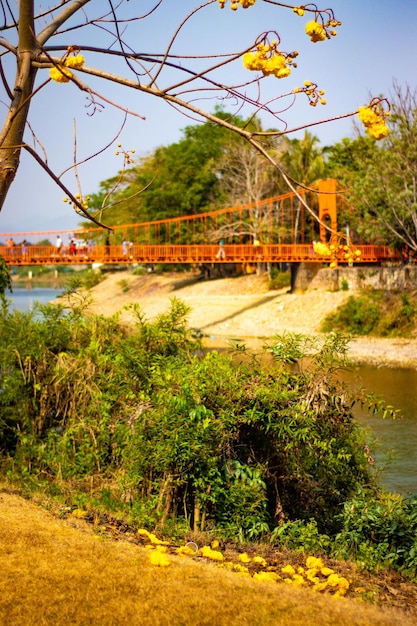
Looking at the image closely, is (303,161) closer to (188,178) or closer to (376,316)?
(188,178)

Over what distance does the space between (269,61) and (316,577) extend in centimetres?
273

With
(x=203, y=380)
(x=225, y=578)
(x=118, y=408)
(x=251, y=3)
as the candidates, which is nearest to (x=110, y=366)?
(x=118, y=408)

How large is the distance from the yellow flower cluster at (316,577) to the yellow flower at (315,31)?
258 centimetres

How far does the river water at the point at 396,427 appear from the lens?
28.7ft

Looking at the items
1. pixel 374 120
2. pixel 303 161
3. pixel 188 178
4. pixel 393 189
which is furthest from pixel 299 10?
pixel 188 178

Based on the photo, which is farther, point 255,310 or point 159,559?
point 255,310

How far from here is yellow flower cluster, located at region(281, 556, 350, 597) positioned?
4246 mm

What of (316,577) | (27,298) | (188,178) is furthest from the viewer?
(27,298)

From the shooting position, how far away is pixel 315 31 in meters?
3.04

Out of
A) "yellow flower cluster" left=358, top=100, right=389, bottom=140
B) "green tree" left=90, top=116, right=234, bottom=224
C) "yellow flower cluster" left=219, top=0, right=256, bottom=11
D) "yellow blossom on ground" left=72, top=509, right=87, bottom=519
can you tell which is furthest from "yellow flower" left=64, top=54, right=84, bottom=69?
"green tree" left=90, top=116, right=234, bottom=224

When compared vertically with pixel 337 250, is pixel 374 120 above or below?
above

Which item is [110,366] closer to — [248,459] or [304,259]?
[248,459]

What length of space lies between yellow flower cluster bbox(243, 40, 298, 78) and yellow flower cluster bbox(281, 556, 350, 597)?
8.16ft

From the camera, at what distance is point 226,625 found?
3561 millimetres
